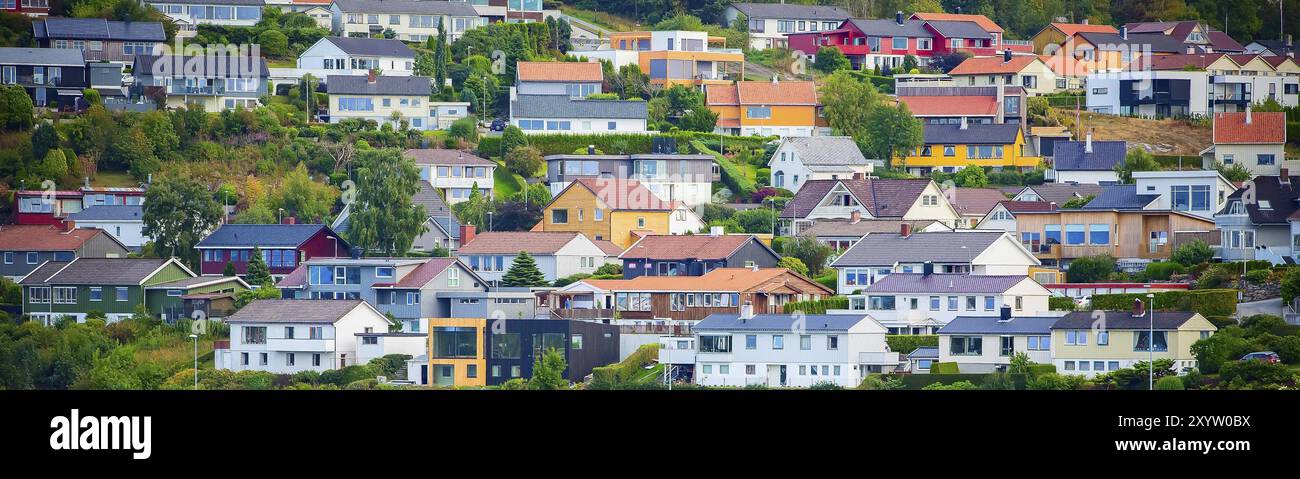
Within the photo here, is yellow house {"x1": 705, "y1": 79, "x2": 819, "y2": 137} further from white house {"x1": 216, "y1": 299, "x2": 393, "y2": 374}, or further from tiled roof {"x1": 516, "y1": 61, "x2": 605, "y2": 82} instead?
white house {"x1": 216, "y1": 299, "x2": 393, "y2": 374}

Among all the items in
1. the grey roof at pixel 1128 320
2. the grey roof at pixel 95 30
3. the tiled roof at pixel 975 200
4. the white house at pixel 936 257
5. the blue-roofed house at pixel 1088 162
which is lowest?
the grey roof at pixel 1128 320

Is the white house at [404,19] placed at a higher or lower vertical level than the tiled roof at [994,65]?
higher

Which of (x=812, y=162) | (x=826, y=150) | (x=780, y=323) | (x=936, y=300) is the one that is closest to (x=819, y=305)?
(x=936, y=300)

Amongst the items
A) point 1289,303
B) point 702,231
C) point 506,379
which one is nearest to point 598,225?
point 702,231

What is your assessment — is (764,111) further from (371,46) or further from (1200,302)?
(1200,302)

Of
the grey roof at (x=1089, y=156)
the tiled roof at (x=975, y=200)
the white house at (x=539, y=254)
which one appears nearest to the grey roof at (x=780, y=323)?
the white house at (x=539, y=254)

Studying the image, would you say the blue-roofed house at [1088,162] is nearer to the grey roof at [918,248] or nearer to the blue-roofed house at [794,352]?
the grey roof at [918,248]
